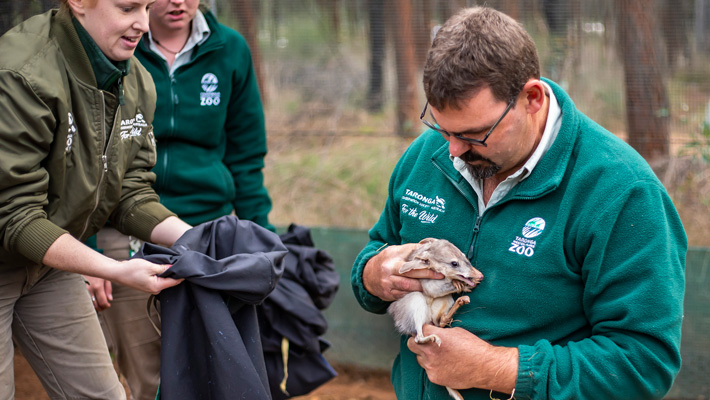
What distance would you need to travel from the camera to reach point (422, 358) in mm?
2434

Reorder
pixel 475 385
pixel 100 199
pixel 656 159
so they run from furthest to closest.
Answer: pixel 656 159, pixel 100 199, pixel 475 385

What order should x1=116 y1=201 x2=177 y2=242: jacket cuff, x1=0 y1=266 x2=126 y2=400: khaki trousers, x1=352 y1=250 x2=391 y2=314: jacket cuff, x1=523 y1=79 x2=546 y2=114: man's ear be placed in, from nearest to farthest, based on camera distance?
x1=523 y1=79 x2=546 y2=114: man's ear
x1=352 y1=250 x2=391 y2=314: jacket cuff
x1=0 y1=266 x2=126 y2=400: khaki trousers
x1=116 y1=201 x2=177 y2=242: jacket cuff

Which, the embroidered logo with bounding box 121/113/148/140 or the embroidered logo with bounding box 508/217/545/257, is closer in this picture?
the embroidered logo with bounding box 508/217/545/257

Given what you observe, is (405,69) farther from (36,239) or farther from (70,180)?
(36,239)

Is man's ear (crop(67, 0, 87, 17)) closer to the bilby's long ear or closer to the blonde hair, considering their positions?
the blonde hair

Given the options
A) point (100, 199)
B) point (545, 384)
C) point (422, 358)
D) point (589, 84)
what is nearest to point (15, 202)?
point (100, 199)

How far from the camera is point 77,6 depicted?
2.72 metres

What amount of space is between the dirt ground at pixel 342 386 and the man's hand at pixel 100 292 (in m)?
1.98

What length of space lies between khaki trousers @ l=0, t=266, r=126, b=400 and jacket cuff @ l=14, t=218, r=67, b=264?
1.24 ft

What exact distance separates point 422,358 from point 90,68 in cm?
165

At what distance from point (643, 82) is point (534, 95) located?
4450mm

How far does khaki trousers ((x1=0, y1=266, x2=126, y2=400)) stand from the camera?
9.70 ft

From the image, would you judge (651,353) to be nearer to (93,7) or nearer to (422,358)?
(422,358)

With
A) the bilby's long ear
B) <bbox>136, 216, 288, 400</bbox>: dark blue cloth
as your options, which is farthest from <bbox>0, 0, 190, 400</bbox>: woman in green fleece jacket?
the bilby's long ear
